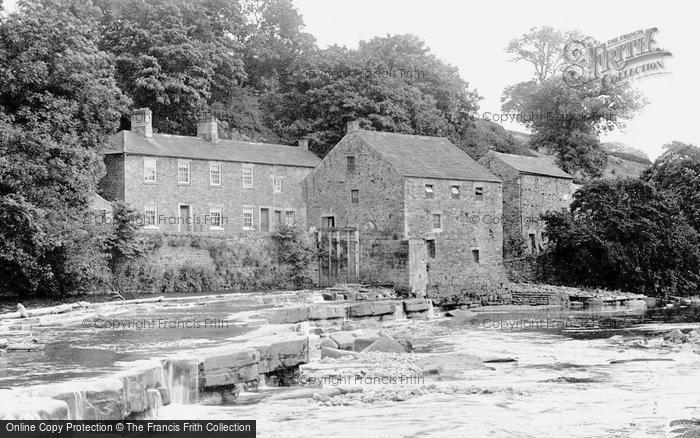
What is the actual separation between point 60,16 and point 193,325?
16058mm

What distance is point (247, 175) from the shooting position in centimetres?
5094

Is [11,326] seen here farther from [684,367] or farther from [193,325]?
[684,367]

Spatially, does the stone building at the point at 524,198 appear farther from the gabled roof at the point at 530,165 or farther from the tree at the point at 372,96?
the tree at the point at 372,96

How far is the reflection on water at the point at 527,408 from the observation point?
14000 mm

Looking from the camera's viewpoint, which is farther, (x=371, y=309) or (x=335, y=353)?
(x=371, y=309)

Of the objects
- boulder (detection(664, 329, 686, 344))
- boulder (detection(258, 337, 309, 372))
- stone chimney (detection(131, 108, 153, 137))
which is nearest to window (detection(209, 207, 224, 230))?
stone chimney (detection(131, 108, 153, 137))

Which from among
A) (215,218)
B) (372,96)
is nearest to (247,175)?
(215,218)

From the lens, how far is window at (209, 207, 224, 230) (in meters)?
49.1

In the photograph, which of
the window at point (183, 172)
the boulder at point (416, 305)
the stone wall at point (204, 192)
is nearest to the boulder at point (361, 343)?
the boulder at point (416, 305)

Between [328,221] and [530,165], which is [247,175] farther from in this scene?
[530,165]

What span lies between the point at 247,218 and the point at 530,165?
18.7 m

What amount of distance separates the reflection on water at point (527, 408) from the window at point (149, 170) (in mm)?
28810

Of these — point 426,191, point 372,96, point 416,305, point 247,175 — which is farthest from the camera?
point 372,96

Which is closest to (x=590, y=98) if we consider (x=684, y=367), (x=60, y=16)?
(x=60, y=16)
